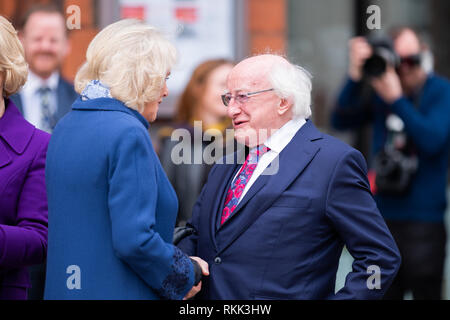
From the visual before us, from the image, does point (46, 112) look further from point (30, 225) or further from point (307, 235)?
point (307, 235)

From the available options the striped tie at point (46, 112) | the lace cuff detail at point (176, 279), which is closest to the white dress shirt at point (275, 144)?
the lace cuff detail at point (176, 279)

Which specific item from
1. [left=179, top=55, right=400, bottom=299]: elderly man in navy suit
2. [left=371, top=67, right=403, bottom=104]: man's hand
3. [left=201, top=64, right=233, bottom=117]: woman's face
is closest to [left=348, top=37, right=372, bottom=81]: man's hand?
[left=371, top=67, right=403, bottom=104]: man's hand

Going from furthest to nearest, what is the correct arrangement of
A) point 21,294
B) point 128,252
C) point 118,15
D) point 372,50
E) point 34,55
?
point 118,15 → point 372,50 → point 34,55 → point 21,294 → point 128,252

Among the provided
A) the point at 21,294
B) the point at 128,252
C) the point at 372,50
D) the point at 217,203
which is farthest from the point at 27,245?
the point at 372,50

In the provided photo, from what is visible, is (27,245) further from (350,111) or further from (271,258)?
(350,111)

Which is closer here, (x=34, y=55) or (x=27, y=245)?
(x=27, y=245)

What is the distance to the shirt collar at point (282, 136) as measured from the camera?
2769 mm

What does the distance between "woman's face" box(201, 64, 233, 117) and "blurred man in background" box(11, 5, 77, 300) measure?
0.76 metres

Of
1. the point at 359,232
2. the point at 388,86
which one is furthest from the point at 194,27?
the point at 359,232

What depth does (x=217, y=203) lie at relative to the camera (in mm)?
2816

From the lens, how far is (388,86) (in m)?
4.42

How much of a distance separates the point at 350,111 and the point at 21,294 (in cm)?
263

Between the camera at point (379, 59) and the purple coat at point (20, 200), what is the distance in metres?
2.28
